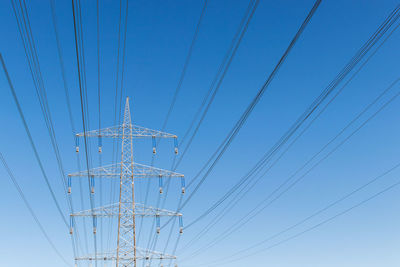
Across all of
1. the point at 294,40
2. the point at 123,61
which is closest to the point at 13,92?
the point at 123,61

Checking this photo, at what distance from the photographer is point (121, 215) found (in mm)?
34469

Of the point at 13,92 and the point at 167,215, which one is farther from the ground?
the point at 167,215

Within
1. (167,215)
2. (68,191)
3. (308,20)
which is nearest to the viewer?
(308,20)

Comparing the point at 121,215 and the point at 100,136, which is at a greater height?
the point at 100,136

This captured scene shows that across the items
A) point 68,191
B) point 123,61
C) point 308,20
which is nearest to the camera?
point 308,20

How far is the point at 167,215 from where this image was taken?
38.2m

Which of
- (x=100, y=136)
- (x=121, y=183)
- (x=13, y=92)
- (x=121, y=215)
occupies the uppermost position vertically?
(x=100, y=136)

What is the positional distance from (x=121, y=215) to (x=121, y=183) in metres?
2.95

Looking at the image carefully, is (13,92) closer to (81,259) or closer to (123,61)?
(123,61)

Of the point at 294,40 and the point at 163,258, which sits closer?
the point at 294,40

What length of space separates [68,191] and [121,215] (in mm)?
4718

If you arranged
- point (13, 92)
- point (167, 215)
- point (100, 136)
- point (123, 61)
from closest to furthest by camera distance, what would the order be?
point (13, 92) < point (123, 61) < point (100, 136) < point (167, 215)

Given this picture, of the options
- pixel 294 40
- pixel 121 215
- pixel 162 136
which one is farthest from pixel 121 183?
pixel 294 40

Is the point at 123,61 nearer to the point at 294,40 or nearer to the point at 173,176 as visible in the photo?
the point at 294,40
